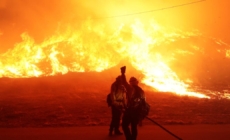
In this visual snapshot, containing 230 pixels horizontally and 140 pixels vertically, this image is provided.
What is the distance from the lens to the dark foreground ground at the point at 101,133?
7.12m

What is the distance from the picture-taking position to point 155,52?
22906 mm

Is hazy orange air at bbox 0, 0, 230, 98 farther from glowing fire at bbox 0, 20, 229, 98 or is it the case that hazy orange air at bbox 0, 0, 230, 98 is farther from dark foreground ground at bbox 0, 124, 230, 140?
dark foreground ground at bbox 0, 124, 230, 140

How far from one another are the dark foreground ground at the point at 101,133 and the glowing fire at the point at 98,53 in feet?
32.0

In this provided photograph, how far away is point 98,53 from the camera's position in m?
22.0

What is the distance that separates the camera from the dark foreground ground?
281 inches

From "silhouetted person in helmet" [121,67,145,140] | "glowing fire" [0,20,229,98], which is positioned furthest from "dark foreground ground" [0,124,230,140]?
"glowing fire" [0,20,229,98]

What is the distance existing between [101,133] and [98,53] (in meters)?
Result: 14.8

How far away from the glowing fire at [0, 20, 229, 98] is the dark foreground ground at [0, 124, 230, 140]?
384 inches

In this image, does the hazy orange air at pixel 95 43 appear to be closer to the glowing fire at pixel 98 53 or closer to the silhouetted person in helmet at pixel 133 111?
the glowing fire at pixel 98 53

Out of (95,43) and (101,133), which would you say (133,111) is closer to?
(101,133)

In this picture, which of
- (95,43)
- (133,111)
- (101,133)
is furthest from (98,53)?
(133,111)

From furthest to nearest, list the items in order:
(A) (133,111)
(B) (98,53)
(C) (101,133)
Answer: (B) (98,53) < (C) (101,133) < (A) (133,111)

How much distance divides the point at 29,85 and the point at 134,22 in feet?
41.5

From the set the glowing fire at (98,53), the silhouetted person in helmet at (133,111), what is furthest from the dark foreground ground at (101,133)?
the glowing fire at (98,53)
